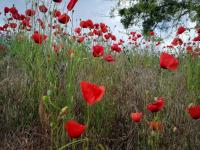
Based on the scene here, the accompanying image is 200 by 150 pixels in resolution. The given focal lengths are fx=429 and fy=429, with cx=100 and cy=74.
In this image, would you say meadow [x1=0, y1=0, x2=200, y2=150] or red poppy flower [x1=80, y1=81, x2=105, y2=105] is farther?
meadow [x1=0, y1=0, x2=200, y2=150]

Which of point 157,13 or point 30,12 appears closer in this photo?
point 30,12

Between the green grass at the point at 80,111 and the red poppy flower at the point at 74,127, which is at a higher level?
the red poppy flower at the point at 74,127

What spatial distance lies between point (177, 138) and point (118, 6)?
10.9m

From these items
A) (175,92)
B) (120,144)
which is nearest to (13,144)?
(120,144)

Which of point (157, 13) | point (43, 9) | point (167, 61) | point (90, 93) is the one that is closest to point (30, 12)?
point (43, 9)

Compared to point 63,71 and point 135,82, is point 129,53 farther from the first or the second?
point 63,71

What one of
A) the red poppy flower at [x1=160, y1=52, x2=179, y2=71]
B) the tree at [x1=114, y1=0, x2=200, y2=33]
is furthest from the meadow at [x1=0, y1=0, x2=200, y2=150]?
the tree at [x1=114, y1=0, x2=200, y2=33]

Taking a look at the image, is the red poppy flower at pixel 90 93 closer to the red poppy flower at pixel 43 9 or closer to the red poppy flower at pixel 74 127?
the red poppy flower at pixel 74 127

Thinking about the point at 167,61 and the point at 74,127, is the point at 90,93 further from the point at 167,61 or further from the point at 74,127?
the point at 167,61

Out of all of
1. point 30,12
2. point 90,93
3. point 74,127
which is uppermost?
point 30,12

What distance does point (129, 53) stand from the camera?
8.16 m

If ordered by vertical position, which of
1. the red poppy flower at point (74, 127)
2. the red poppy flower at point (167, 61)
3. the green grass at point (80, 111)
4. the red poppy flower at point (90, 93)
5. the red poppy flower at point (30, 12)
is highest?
the red poppy flower at point (30, 12)

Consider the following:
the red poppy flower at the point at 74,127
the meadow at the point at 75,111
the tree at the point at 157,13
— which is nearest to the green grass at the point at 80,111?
the meadow at the point at 75,111

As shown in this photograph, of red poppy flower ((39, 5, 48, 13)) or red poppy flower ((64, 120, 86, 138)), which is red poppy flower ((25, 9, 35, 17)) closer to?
red poppy flower ((39, 5, 48, 13))
